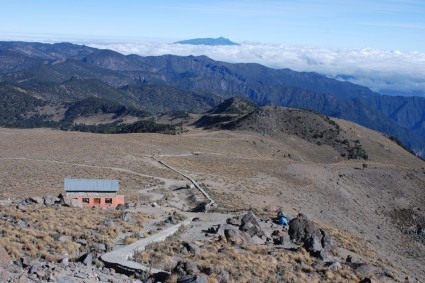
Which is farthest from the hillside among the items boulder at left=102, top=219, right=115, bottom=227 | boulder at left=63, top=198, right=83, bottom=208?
boulder at left=63, top=198, right=83, bottom=208

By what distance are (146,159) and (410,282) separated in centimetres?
5490

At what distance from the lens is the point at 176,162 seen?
260 ft

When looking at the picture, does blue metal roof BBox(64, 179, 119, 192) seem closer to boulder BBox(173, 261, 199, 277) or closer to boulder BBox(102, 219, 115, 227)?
boulder BBox(102, 219, 115, 227)

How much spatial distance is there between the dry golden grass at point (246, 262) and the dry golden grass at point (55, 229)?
3.59 metres

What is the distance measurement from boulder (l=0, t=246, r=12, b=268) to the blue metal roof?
2634 cm

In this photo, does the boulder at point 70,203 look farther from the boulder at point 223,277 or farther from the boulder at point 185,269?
the boulder at point 223,277

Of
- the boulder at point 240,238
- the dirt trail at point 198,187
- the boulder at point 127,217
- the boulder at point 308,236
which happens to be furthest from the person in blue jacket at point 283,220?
the boulder at point 127,217

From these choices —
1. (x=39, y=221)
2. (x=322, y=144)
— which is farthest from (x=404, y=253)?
(x=322, y=144)

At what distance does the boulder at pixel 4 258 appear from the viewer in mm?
18500

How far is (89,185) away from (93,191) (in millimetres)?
705

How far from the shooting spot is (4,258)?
1888cm

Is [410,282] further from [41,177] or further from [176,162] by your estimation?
[176,162]

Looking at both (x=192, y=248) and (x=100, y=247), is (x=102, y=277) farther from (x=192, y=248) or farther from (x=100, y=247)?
(x=192, y=248)

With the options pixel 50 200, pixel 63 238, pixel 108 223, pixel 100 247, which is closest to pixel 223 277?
pixel 100 247
